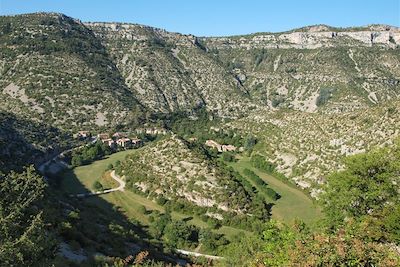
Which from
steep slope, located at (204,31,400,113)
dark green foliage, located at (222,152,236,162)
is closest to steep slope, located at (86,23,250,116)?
steep slope, located at (204,31,400,113)

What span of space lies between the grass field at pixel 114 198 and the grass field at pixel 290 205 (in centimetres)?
742

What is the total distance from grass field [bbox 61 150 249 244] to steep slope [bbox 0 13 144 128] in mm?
26554

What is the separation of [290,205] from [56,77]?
8004 cm

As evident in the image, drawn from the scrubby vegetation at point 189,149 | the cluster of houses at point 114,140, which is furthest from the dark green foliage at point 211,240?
the cluster of houses at point 114,140

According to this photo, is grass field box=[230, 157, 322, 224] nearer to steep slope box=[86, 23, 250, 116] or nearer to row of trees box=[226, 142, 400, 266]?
row of trees box=[226, 142, 400, 266]

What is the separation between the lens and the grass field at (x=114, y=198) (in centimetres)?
5197

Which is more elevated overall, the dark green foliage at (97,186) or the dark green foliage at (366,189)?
the dark green foliage at (366,189)

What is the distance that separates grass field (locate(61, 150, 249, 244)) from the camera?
51969 millimetres

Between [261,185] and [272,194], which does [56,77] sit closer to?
[261,185]

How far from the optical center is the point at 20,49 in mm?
125000

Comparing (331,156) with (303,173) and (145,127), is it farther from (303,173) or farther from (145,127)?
(145,127)

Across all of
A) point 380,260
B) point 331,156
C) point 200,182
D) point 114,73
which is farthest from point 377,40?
point 380,260

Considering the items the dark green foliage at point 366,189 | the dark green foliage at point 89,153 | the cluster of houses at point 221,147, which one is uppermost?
the dark green foliage at point 366,189

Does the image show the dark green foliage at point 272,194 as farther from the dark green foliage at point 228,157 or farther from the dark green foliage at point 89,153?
the dark green foliage at point 89,153
